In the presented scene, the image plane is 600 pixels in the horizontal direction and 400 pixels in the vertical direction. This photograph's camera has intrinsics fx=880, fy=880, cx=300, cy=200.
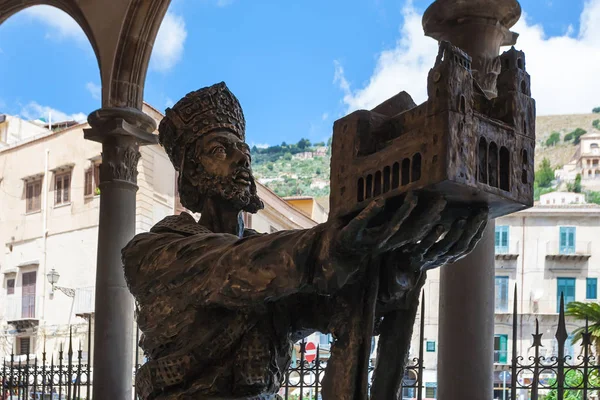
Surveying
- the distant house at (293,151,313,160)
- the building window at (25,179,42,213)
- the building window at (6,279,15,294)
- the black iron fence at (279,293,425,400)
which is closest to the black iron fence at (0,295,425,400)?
the black iron fence at (279,293,425,400)

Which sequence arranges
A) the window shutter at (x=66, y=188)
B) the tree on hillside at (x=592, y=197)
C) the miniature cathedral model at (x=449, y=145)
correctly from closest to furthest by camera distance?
1. the miniature cathedral model at (x=449, y=145)
2. the window shutter at (x=66, y=188)
3. the tree on hillside at (x=592, y=197)

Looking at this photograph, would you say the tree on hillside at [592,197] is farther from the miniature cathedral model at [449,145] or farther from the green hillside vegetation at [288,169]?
the miniature cathedral model at [449,145]

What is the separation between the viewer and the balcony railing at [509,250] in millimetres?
26809

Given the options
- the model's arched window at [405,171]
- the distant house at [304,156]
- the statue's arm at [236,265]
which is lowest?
the statue's arm at [236,265]

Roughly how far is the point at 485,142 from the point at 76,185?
22724 millimetres

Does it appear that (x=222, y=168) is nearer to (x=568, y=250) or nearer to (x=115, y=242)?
(x=115, y=242)

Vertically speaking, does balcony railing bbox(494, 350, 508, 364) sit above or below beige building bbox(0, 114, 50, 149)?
below

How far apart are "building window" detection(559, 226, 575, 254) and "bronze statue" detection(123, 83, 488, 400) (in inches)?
1020

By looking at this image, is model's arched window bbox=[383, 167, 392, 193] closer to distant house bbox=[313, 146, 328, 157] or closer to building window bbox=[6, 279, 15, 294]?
building window bbox=[6, 279, 15, 294]

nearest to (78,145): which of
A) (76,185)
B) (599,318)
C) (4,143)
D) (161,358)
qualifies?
(76,185)

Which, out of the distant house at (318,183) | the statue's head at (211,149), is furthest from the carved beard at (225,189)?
the distant house at (318,183)

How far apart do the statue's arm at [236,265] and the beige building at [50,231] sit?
1871 cm

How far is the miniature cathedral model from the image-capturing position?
1.68m

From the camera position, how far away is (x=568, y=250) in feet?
90.1
